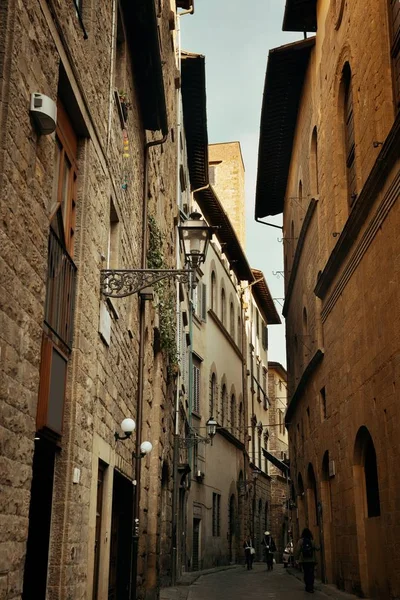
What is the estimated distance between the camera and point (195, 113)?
26.3 metres

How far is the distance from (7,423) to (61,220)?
8.24ft

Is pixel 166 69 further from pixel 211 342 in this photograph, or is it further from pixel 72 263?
pixel 211 342

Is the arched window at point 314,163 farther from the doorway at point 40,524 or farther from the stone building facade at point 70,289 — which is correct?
the doorway at point 40,524

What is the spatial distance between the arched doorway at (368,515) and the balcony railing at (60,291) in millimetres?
8008

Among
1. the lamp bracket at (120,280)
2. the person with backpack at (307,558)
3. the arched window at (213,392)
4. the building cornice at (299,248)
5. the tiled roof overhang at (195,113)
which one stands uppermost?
the tiled roof overhang at (195,113)

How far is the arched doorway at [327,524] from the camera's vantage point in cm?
1870

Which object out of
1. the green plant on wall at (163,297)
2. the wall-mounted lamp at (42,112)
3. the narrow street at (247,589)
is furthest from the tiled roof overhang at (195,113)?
the wall-mounted lamp at (42,112)

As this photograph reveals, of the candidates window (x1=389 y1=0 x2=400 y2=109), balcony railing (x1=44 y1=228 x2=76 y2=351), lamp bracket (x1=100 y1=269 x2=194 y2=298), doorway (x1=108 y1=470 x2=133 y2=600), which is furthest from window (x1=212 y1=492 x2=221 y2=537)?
balcony railing (x1=44 y1=228 x2=76 y2=351)

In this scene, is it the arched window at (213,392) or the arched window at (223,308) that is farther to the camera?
the arched window at (223,308)

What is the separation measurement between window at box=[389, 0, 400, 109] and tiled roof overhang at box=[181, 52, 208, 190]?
11874 mm

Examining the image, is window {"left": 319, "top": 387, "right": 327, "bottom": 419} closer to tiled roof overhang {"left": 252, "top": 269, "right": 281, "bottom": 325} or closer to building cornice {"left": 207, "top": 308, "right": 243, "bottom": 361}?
building cornice {"left": 207, "top": 308, "right": 243, "bottom": 361}

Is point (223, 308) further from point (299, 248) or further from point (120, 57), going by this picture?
point (120, 57)

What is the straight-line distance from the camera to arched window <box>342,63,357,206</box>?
16469mm

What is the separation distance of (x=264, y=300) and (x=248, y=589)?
2731 cm
